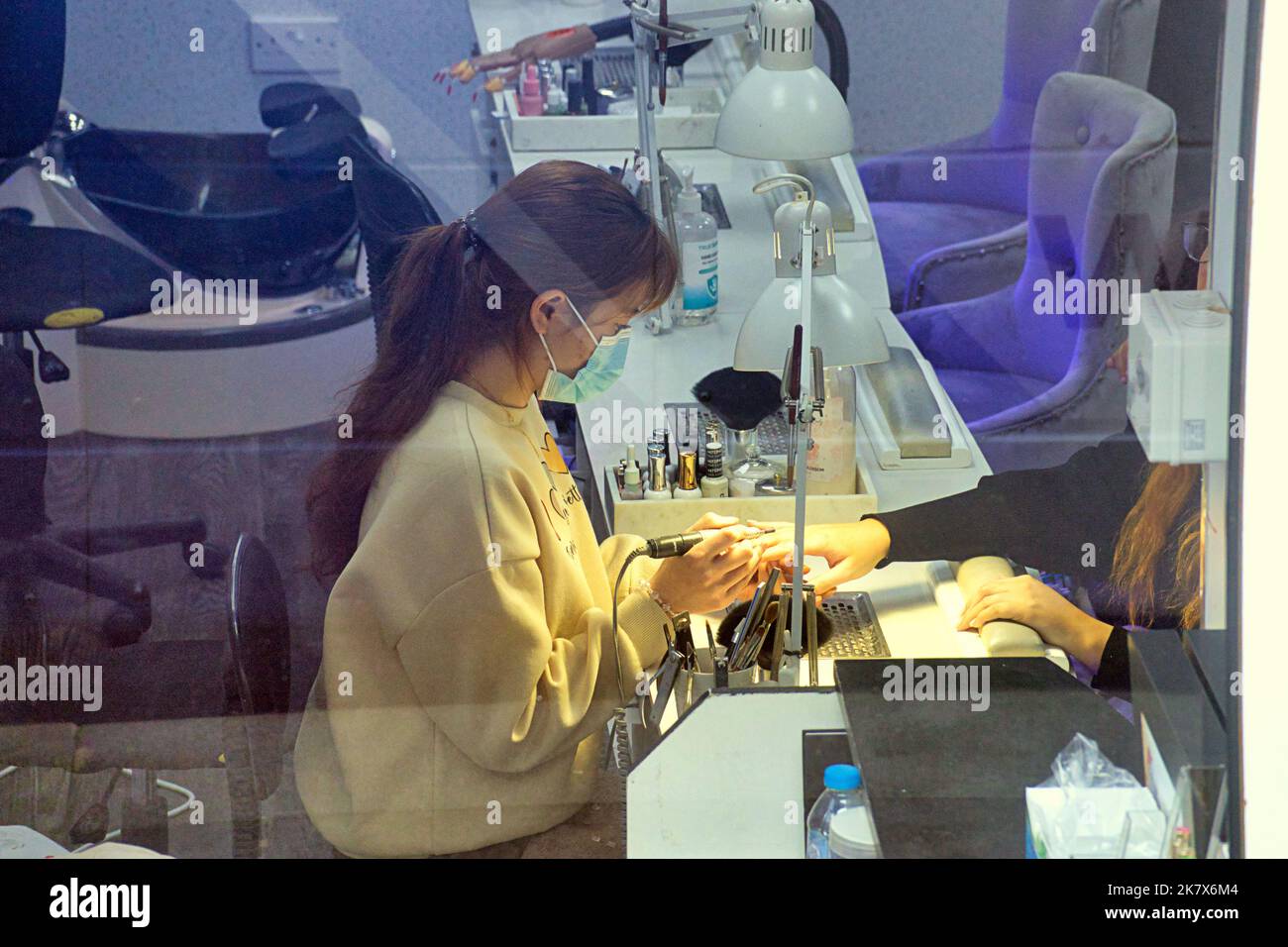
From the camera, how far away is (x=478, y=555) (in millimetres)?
1466

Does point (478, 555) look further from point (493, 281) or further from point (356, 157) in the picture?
point (356, 157)

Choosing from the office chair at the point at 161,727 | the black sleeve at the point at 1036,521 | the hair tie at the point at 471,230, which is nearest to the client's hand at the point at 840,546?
the black sleeve at the point at 1036,521

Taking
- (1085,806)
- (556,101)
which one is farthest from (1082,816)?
(556,101)

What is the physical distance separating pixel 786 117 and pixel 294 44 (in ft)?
1.84

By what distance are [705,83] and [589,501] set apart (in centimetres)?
95

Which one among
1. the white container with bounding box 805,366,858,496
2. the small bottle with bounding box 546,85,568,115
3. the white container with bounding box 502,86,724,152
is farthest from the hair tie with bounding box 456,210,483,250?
the small bottle with bounding box 546,85,568,115

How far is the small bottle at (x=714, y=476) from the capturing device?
1.79m

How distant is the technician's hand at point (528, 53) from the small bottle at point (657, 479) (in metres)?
0.50

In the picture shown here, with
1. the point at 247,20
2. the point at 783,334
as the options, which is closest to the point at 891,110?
the point at 783,334

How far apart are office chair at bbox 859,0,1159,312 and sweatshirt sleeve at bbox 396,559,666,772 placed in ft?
2.62

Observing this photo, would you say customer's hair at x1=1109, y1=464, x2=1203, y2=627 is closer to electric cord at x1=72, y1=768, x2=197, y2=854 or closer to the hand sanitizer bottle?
the hand sanitizer bottle

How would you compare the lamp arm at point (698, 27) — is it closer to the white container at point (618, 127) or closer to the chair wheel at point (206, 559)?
the white container at point (618, 127)

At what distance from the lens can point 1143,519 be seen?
1.66 meters
